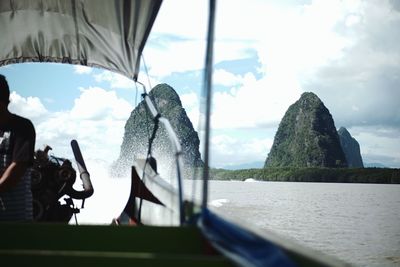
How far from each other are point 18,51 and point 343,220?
173 ft

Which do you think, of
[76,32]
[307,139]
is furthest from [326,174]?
[76,32]

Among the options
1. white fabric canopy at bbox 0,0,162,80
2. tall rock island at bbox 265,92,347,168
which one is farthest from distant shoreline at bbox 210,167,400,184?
white fabric canopy at bbox 0,0,162,80

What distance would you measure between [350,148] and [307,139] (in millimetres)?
66254

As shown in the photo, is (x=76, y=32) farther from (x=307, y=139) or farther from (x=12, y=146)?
(x=307, y=139)

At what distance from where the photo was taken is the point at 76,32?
6637 millimetres

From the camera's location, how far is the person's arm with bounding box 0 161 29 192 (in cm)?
304

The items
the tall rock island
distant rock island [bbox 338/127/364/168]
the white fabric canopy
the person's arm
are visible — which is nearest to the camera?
the person's arm

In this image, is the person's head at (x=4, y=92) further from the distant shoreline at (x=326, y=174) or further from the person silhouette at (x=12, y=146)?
the distant shoreline at (x=326, y=174)

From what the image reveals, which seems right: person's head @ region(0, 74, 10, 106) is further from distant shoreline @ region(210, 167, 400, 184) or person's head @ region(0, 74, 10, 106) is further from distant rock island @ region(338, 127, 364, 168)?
distant rock island @ region(338, 127, 364, 168)

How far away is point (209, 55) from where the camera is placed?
258cm

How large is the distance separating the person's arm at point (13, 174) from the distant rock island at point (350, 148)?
184 m

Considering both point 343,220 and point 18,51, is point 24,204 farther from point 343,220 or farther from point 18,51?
point 343,220

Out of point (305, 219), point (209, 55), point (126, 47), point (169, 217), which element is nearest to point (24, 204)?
point (169, 217)

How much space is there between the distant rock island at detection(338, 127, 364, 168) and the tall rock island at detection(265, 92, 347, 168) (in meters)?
51.1
